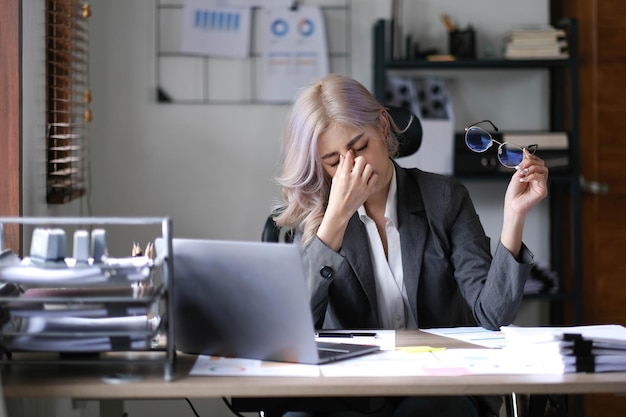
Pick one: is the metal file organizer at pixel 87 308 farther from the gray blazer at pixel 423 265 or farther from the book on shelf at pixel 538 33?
the book on shelf at pixel 538 33

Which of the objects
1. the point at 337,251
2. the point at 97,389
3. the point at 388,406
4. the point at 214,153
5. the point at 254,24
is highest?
the point at 254,24

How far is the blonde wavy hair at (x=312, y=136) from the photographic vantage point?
238cm

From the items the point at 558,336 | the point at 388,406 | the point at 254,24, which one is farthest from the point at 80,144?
the point at 558,336

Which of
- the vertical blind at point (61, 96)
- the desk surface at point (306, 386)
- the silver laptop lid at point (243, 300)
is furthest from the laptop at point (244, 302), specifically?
the vertical blind at point (61, 96)

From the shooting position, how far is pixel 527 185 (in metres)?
2.16

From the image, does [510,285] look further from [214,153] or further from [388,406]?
[214,153]

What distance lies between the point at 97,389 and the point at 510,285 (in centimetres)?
95

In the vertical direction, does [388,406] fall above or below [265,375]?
below

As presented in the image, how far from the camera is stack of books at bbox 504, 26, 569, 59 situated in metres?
3.73

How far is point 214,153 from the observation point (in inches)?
153

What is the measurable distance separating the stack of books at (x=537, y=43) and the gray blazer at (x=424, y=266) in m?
1.40

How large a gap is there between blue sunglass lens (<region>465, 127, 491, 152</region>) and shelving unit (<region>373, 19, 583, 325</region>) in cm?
153

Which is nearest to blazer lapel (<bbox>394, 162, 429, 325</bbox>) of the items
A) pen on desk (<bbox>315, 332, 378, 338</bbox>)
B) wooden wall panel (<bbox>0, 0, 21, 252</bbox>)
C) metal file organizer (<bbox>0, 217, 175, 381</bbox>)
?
pen on desk (<bbox>315, 332, 378, 338</bbox>)

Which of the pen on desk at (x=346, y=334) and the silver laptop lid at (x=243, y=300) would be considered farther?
the pen on desk at (x=346, y=334)
